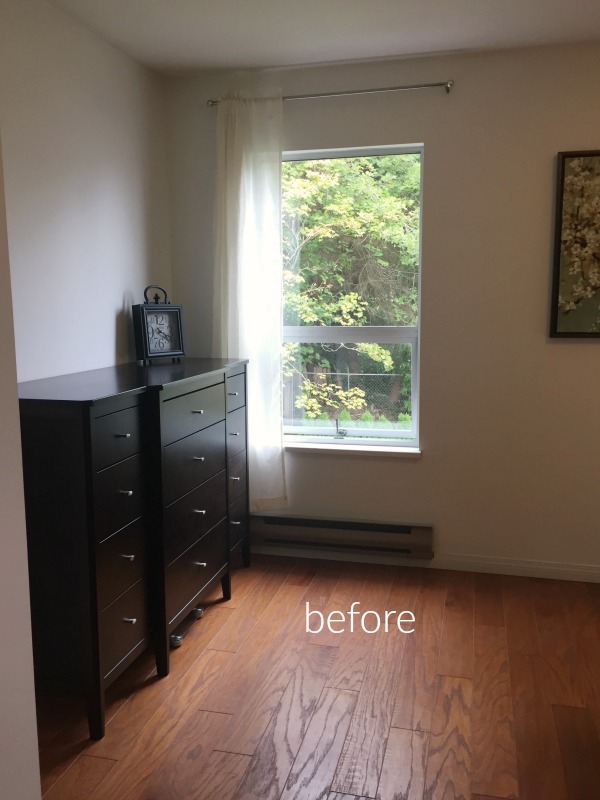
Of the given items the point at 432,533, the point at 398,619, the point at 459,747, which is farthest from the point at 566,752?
the point at 432,533

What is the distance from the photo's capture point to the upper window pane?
343cm

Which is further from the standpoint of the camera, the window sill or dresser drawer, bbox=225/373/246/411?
the window sill

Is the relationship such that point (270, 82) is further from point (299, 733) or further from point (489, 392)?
point (299, 733)

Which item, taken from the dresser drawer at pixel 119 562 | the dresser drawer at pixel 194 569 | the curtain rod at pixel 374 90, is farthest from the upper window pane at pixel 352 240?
the dresser drawer at pixel 119 562

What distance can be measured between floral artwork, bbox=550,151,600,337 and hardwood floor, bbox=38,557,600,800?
1.25m

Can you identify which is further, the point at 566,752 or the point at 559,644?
the point at 559,644

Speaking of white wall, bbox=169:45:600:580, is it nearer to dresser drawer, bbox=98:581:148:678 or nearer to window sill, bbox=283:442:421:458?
window sill, bbox=283:442:421:458

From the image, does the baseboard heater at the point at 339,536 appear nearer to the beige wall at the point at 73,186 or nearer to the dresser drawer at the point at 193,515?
the dresser drawer at the point at 193,515

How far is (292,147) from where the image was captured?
3.40m

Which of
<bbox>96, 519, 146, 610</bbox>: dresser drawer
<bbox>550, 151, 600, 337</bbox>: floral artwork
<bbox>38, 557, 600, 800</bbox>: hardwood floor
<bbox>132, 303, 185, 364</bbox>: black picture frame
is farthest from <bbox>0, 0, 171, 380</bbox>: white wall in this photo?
<bbox>550, 151, 600, 337</bbox>: floral artwork

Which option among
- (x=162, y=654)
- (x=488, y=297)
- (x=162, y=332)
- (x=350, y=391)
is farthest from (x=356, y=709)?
(x=488, y=297)

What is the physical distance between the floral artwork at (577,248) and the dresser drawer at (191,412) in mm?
1563

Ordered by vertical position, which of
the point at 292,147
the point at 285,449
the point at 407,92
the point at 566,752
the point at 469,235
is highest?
the point at 407,92

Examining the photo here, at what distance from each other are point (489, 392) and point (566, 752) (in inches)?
65.1
